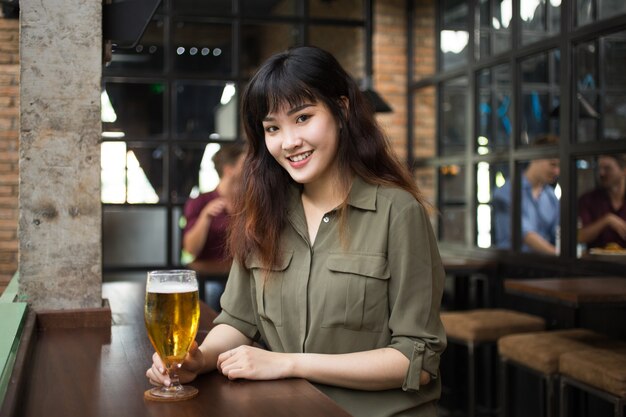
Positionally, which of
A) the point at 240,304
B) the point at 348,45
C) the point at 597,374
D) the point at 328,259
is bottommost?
the point at 597,374

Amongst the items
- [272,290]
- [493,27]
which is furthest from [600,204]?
[272,290]

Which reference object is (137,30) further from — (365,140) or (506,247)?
(506,247)

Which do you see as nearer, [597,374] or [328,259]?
[328,259]

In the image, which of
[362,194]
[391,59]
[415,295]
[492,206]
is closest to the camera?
[415,295]

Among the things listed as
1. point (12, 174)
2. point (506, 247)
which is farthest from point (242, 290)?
point (506, 247)

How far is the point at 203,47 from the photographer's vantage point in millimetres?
6336

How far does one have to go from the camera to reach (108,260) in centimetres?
612

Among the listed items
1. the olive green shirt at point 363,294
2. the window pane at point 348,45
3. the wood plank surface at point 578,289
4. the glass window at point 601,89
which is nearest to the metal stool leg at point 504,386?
the wood plank surface at point 578,289

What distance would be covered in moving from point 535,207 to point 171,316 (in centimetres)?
→ 415

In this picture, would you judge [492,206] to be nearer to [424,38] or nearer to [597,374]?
[424,38]

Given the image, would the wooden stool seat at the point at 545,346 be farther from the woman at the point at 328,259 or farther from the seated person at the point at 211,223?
the woman at the point at 328,259

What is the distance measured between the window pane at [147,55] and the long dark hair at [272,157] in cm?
459

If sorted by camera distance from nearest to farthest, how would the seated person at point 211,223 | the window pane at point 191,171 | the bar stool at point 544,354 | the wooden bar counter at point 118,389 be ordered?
the wooden bar counter at point 118,389, the bar stool at point 544,354, the seated person at point 211,223, the window pane at point 191,171

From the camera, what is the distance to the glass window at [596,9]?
4.29 m
